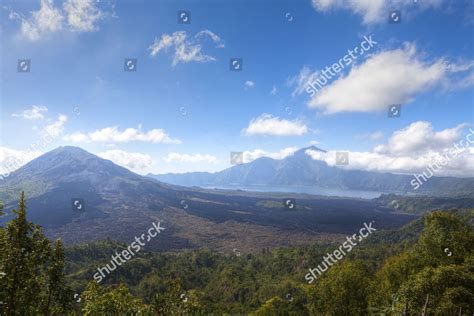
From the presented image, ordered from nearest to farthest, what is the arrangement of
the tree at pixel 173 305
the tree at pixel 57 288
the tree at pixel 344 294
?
the tree at pixel 57 288 < the tree at pixel 173 305 < the tree at pixel 344 294

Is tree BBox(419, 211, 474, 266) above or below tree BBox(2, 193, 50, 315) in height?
below

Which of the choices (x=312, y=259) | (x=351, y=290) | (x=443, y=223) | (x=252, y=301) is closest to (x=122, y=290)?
(x=351, y=290)

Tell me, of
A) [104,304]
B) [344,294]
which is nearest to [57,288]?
[104,304]

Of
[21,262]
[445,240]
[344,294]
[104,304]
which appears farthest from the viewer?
[344,294]

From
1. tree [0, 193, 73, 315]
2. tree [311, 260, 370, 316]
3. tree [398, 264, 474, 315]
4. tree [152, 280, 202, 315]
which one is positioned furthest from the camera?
tree [311, 260, 370, 316]

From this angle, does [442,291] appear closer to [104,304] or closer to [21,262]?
[104,304]

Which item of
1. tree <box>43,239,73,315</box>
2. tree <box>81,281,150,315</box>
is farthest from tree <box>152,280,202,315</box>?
tree <box>43,239,73,315</box>

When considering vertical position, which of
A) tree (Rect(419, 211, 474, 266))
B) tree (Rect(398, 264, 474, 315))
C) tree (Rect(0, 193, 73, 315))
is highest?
tree (Rect(0, 193, 73, 315))

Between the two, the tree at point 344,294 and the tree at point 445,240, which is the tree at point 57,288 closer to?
the tree at point 344,294

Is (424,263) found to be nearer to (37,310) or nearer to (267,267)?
(37,310)

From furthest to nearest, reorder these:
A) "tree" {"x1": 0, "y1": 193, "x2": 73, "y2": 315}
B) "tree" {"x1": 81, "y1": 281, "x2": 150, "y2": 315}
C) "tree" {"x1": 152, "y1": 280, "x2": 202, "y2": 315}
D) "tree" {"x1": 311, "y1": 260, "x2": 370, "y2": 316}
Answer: "tree" {"x1": 311, "y1": 260, "x2": 370, "y2": 316} → "tree" {"x1": 152, "y1": 280, "x2": 202, "y2": 315} → "tree" {"x1": 81, "y1": 281, "x2": 150, "y2": 315} → "tree" {"x1": 0, "y1": 193, "x2": 73, "y2": 315}

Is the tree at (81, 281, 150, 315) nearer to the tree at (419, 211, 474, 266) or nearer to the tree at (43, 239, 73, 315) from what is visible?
the tree at (43, 239, 73, 315)

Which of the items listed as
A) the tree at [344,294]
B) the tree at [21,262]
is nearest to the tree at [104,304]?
the tree at [21,262]
